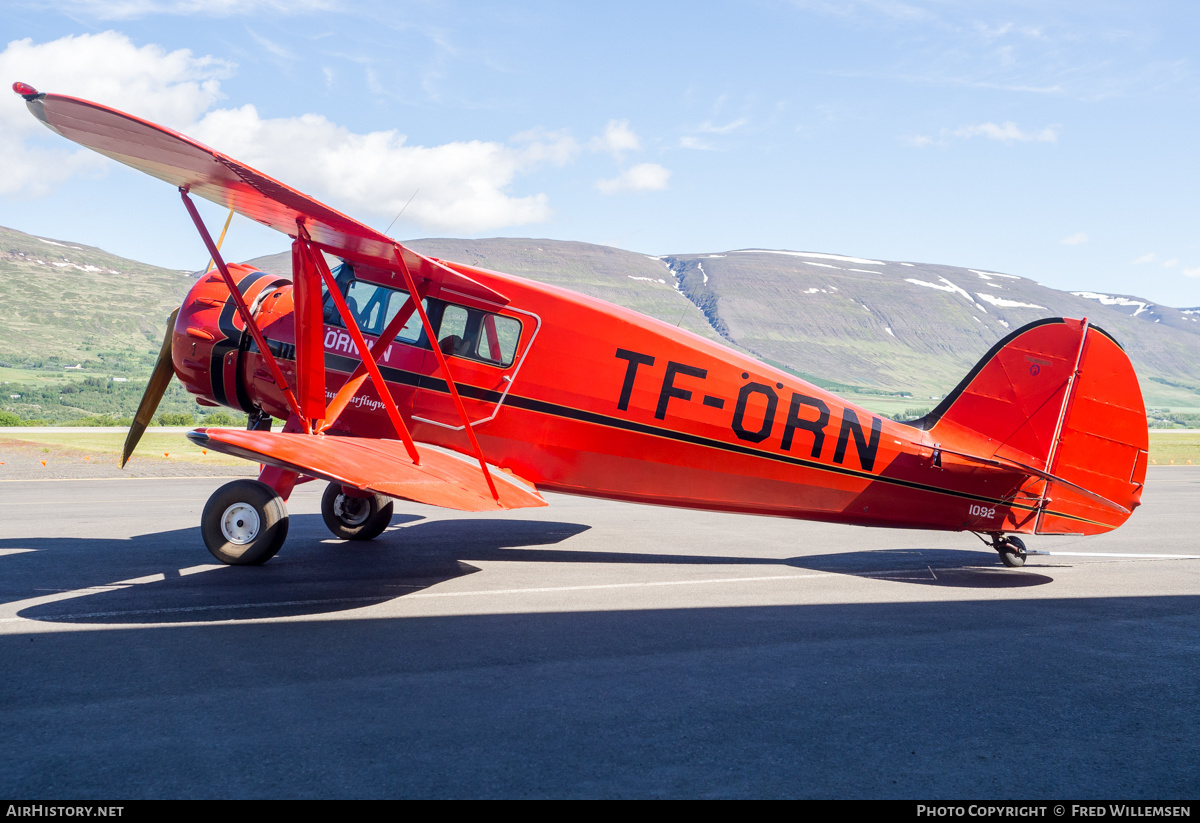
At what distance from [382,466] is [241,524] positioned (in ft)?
5.80

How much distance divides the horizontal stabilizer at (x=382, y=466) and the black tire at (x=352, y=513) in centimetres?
163

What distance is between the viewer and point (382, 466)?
6.70m

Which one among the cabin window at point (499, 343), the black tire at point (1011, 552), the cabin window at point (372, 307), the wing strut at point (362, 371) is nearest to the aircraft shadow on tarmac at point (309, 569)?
the black tire at point (1011, 552)

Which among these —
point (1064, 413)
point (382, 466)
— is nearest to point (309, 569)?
point (382, 466)

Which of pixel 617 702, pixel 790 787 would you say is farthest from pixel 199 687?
pixel 790 787

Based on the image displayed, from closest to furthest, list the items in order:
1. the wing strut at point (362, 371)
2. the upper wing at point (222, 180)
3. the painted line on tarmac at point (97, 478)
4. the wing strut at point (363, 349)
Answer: the upper wing at point (222, 180), the wing strut at point (363, 349), the wing strut at point (362, 371), the painted line on tarmac at point (97, 478)

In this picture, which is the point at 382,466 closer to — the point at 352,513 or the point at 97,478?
the point at 352,513

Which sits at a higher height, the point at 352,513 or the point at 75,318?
the point at 352,513

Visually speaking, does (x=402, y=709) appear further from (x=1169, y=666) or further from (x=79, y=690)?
(x=1169, y=666)

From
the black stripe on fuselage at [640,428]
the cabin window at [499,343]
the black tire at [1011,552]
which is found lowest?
the black tire at [1011,552]

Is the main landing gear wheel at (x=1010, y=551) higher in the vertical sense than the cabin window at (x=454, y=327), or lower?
lower

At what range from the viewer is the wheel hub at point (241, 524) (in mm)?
7293

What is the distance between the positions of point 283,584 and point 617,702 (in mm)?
3937

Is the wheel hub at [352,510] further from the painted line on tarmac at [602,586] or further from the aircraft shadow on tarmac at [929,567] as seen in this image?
the aircraft shadow on tarmac at [929,567]
